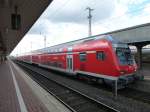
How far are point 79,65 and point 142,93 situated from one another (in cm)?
522

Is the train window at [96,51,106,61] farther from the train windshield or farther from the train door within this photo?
the train door

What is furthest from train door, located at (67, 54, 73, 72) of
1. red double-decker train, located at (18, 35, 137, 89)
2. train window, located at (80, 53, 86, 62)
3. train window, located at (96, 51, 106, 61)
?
train window, located at (96, 51, 106, 61)

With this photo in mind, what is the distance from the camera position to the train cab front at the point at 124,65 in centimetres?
1258

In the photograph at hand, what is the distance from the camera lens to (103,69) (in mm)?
13242

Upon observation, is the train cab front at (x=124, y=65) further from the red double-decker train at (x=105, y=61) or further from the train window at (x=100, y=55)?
the train window at (x=100, y=55)

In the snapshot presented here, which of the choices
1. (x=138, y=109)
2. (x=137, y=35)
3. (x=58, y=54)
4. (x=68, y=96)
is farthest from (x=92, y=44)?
(x=58, y=54)

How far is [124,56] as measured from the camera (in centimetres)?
1341

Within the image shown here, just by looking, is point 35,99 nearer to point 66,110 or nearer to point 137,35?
point 66,110

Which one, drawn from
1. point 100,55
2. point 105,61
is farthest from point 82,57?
point 105,61

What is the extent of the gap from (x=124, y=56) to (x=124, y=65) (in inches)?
28.4

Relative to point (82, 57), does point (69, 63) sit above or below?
below

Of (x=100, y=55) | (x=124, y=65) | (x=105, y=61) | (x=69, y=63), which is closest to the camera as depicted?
(x=124, y=65)

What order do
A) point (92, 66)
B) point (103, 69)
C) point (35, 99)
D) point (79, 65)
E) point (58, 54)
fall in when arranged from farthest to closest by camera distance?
point (58, 54) → point (79, 65) → point (92, 66) → point (103, 69) → point (35, 99)

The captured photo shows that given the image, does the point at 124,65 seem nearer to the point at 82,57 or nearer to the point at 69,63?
the point at 82,57
